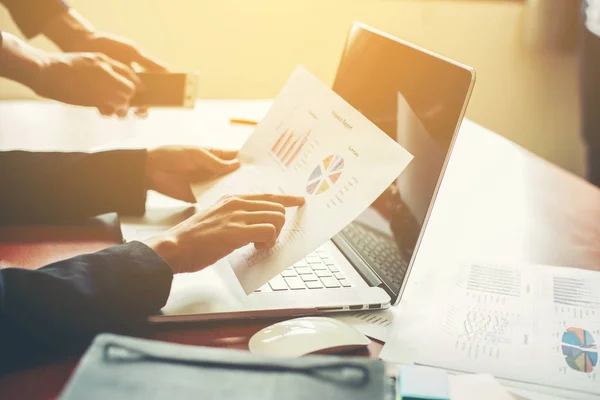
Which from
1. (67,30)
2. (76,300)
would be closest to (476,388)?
(76,300)

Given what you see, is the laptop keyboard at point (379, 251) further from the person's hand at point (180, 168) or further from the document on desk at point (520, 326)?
the person's hand at point (180, 168)

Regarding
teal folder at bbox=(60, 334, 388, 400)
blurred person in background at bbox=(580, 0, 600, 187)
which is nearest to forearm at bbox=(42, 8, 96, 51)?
teal folder at bbox=(60, 334, 388, 400)

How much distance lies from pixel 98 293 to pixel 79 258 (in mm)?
54

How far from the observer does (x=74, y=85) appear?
1242 mm

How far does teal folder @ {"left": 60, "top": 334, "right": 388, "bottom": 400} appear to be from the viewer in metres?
0.50

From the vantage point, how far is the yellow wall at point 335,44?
2.21 metres

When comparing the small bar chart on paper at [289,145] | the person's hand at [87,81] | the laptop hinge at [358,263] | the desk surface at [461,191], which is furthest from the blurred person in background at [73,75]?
the laptop hinge at [358,263]

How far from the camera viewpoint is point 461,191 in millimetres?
1274

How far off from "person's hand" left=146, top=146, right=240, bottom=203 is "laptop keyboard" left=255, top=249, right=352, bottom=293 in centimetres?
26

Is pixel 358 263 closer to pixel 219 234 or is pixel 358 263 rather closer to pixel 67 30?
pixel 219 234

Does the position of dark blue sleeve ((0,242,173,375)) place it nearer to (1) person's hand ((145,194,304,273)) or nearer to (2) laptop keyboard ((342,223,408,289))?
(1) person's hand ((145,194,304,273))

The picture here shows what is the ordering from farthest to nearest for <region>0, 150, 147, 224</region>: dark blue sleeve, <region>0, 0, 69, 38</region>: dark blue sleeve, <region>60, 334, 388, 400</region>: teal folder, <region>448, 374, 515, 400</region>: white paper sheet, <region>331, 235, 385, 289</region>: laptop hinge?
<region>0, 0, 69, 38</region>: dark blue sleeve
<region>0, 150, 147, 224</region>: dark blue sleeve
<region>331, 235, 385, 289</region>: laptop hinge
<region>448, 374, 515, 400</region>: white paper sheet
<region>60, 334, 388, 400</region>: teal folder


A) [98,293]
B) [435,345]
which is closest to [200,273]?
[98,293]

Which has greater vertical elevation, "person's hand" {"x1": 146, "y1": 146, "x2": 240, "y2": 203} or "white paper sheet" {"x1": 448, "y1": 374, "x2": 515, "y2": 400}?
"person's hand" {"x1": 146, "y1": 146, "x2": 240, "y2": 203}
